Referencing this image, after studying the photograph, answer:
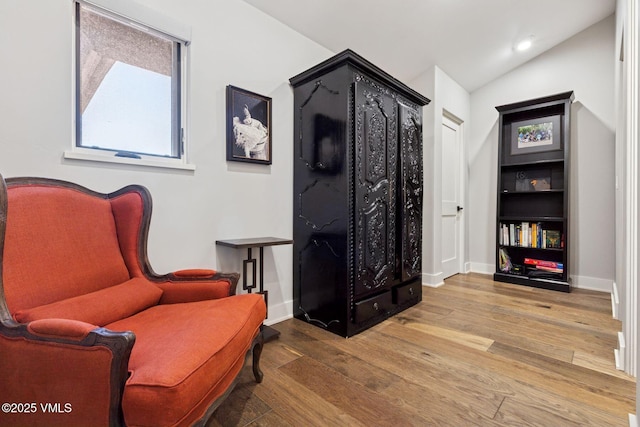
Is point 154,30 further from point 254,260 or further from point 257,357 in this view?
point 257,357

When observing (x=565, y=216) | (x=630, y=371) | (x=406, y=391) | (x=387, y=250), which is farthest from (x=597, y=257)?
(x=406, y=391)

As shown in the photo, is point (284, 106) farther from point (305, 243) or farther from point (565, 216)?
point (565, 216)

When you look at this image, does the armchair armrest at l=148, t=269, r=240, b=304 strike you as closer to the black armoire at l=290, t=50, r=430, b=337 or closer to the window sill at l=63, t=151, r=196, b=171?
the window sill at l=63, t=151, r=196, b=171

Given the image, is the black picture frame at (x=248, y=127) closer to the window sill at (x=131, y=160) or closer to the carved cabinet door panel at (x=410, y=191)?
the window sill at (x=131, y=160)

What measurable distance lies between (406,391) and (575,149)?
3.83m

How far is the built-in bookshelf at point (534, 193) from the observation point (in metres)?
3.49

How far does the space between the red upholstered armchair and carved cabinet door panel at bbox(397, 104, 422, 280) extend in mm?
1689

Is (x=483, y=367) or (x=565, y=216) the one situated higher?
(x=565, y=216)

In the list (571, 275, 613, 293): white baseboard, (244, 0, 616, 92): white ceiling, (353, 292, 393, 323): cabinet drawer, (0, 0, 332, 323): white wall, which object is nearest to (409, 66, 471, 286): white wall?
(244, 0, 616, 92): white ceiling

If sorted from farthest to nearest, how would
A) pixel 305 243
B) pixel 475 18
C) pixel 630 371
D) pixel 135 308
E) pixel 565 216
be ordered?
pixel 565 216 → pixel 475 18 → pixel 305 243 → pixel 630 371 → pixel 135 308

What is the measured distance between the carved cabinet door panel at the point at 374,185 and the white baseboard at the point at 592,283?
2736mm

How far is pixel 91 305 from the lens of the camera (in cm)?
117

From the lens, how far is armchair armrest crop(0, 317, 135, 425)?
79 centimetres

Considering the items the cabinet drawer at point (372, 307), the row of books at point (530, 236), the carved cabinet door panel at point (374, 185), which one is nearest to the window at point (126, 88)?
the carved cabinet door panel at point (374, 185)
